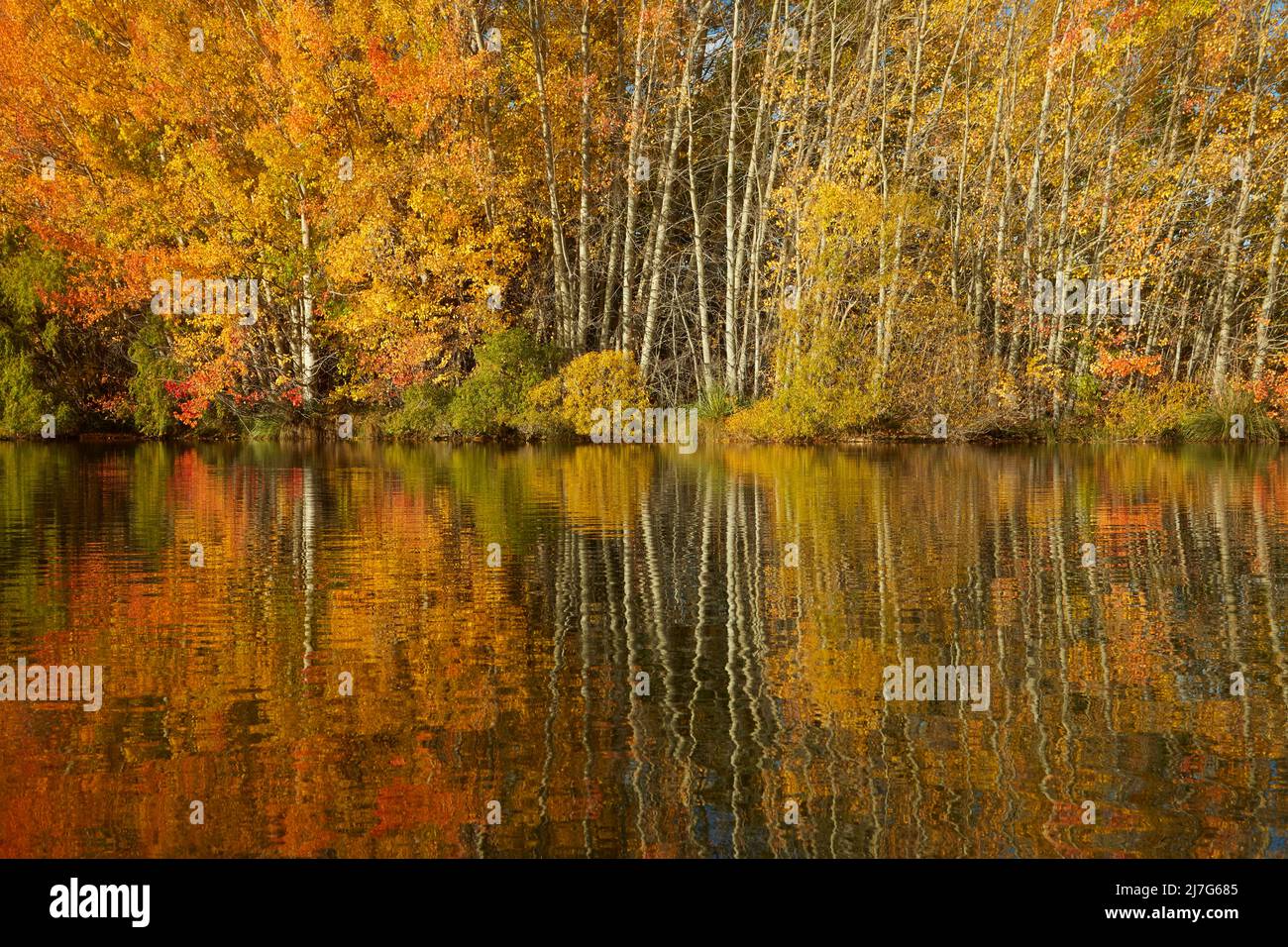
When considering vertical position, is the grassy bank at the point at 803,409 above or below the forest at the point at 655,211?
below

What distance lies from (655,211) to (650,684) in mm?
30521

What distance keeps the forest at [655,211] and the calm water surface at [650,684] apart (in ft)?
57.8

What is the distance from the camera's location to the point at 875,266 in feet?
109

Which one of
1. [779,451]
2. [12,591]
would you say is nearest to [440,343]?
[779,451]

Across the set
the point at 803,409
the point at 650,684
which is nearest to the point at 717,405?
the point at 803,409

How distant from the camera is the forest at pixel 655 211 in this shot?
32844mm

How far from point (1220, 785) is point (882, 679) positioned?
2272 millimetres

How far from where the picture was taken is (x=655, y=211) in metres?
36.6

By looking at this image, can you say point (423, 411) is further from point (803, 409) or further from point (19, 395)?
point (19, 395)

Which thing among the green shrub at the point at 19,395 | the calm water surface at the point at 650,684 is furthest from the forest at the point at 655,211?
the calm water surface at the point at 650,684

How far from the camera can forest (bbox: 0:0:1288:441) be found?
108 ft

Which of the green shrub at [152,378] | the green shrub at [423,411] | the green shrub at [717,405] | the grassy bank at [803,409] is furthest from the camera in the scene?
the green shrub at [152,378]

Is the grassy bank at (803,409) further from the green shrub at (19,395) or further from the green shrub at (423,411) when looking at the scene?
the green shrub at (19,395)

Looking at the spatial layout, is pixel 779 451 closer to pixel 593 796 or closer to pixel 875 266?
pixel 875 266
